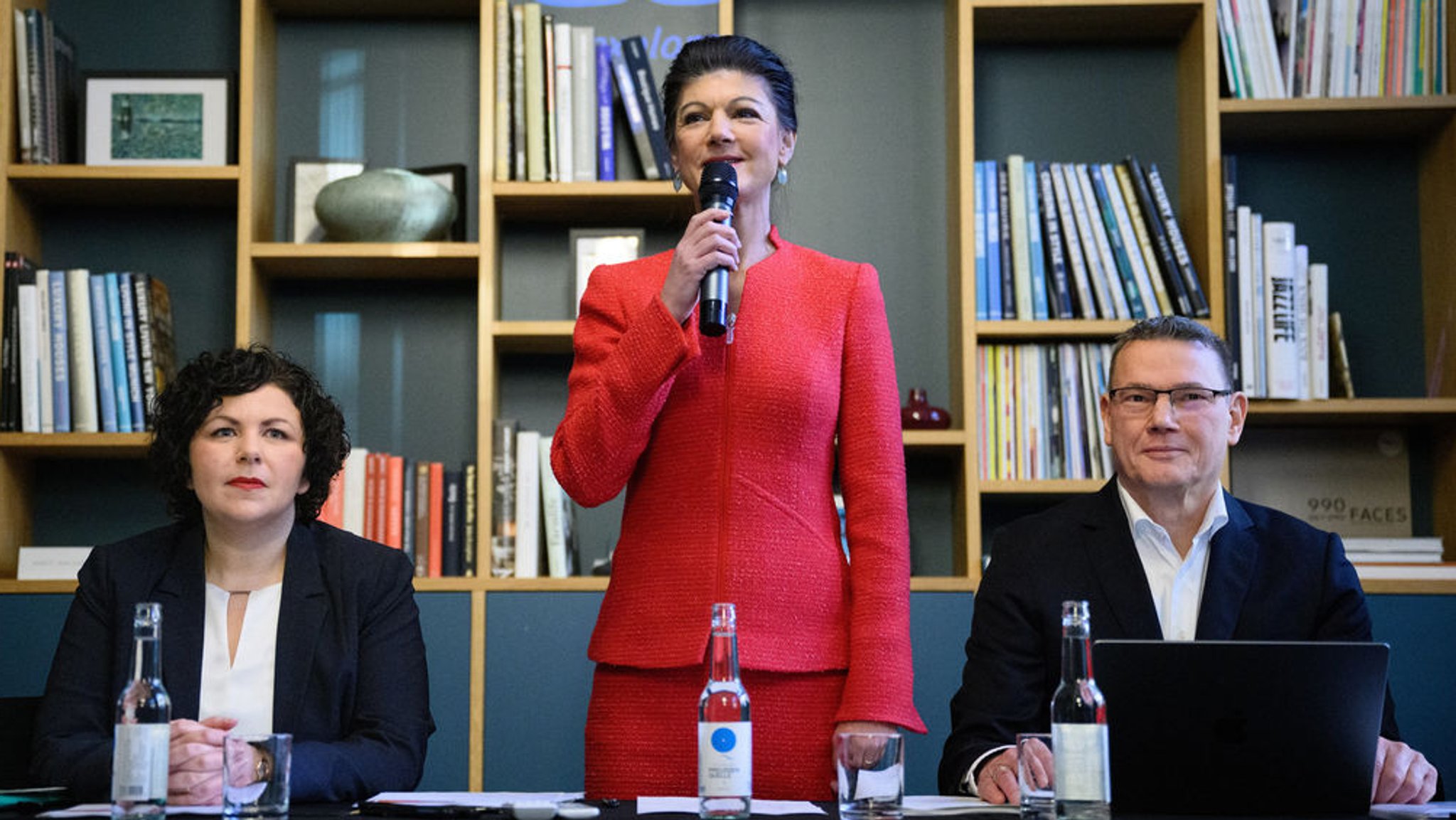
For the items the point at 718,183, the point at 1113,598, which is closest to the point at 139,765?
the point at 718,183

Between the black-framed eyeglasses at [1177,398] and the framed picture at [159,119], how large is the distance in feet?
6.79

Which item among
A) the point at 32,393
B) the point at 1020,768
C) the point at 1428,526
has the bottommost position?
the point at 1020,768

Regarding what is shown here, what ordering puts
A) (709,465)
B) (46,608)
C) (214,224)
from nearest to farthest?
(709,465) < (46,608) < (214,224)

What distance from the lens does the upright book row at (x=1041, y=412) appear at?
3.16m

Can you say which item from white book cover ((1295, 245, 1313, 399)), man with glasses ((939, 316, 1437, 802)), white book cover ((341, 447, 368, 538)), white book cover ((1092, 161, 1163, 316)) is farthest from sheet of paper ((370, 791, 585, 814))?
white book cover ((1295, 245, 1313, 399))

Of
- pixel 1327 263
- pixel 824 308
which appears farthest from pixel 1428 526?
pixel 824 308

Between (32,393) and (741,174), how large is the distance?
1.89 metres

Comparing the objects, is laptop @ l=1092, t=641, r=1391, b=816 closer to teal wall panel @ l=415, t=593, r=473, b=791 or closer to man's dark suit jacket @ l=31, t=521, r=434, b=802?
man's dark suit jacket @ l=31, t=521, r=434, b=802

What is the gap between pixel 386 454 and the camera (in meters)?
3.23

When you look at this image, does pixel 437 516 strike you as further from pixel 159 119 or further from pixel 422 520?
pixel 159 119

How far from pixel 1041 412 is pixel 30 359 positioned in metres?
2.08

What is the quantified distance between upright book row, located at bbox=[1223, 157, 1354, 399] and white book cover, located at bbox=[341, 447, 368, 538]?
180cm

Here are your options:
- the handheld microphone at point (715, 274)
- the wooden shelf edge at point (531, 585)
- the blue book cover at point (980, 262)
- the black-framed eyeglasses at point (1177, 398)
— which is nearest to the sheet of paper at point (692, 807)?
the handheld microphone at point (715, 274)

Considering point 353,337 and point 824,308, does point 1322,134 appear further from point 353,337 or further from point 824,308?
point 353,337
